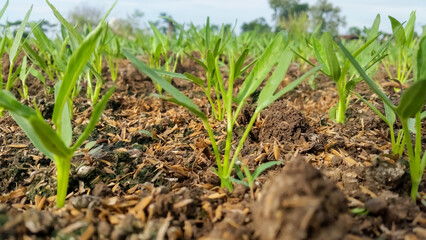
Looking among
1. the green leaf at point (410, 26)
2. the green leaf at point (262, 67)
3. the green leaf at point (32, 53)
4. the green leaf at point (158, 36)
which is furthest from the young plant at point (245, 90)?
the green leaf at point (158, 36)

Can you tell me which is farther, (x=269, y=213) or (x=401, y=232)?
(x=401, y=232)

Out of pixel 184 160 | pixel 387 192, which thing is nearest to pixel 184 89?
pixel 184 160

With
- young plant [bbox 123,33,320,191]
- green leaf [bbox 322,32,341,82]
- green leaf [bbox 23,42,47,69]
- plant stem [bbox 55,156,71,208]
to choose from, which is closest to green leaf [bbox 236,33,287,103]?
young plant [bbox 123,33,320,191]

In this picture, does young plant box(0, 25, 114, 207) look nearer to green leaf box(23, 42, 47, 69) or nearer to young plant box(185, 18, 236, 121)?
young plant box(185, 18, 236, 121)

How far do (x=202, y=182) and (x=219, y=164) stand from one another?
158mm

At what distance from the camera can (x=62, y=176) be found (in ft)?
3.22

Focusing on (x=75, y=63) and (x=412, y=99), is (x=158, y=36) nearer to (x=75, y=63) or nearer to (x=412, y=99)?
(x=75, y=63)

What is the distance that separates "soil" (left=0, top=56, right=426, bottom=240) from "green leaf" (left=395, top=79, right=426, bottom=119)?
0.24 metres

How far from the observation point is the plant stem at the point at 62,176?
964 mm

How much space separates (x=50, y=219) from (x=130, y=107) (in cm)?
139

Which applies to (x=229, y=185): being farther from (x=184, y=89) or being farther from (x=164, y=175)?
(x=184, y=89)

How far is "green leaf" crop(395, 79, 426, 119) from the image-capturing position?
0.79 m

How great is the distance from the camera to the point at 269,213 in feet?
2.30

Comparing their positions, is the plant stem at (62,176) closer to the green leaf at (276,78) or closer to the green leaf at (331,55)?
the green leaf at (276,78)
